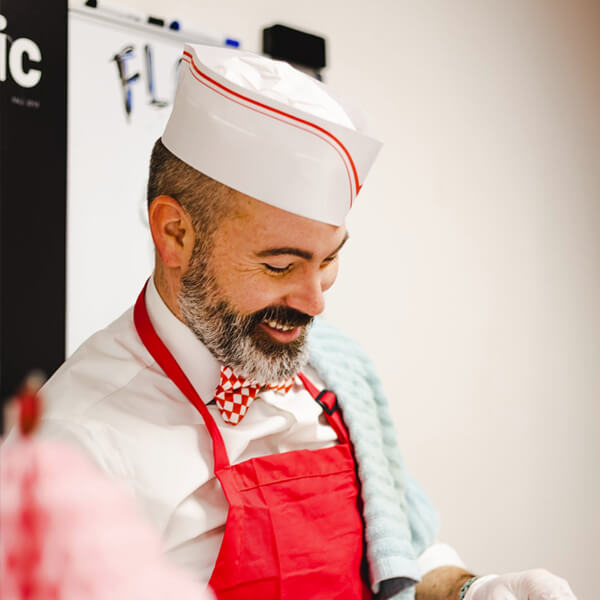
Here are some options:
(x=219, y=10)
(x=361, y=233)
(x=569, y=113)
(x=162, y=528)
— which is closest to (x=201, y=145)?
(x=162, y=528)

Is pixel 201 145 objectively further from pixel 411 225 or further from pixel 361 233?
pixel 411 225

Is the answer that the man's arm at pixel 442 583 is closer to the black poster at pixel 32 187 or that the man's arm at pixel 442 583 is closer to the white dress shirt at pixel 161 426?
the white dress shirt at pixel 161 426

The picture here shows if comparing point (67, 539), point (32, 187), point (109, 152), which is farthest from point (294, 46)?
point (67, 539)

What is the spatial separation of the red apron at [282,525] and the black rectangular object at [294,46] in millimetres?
960

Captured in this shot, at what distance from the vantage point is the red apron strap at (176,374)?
3.15ft

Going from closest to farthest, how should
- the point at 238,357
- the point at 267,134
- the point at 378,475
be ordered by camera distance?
the point at 267,134, the point at 238,357, the point at 378,475

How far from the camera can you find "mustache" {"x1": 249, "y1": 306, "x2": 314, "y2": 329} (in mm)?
970

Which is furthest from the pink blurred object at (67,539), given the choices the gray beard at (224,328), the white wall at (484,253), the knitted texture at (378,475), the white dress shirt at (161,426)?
the white wall at (484,253)

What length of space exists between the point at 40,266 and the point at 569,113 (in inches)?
85.6

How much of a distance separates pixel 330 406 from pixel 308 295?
29 centimetres

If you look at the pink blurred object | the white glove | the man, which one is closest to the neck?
the man

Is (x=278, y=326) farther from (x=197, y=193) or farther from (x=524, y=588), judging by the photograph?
(x=524, y=588)

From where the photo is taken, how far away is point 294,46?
1792mm

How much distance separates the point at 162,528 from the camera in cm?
91
